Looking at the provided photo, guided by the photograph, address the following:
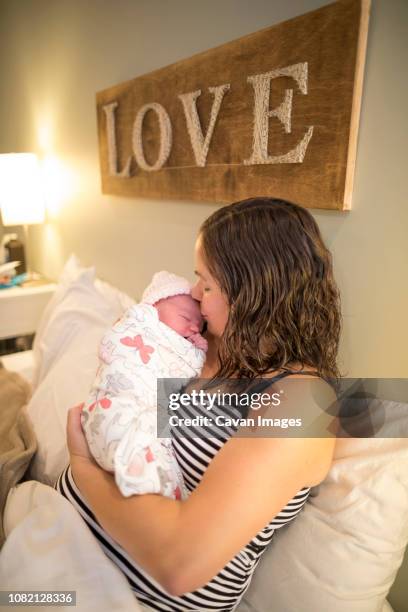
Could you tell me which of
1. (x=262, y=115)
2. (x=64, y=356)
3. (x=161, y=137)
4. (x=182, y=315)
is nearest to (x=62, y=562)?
(x=182, y=315)

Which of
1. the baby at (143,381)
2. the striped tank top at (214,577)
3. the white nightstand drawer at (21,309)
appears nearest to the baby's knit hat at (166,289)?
the baby at (143,381)

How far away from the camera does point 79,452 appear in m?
0.82

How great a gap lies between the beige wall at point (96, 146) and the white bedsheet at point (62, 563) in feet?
2.33

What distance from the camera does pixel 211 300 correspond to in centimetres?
83

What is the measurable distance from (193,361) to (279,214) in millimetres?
371

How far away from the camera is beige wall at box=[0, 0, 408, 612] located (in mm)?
868

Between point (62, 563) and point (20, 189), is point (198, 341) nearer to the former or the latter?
point (62, 563)

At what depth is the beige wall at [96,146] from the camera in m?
0.87

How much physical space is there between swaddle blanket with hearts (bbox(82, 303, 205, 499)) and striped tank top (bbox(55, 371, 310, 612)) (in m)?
0.04

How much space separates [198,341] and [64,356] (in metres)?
0.68

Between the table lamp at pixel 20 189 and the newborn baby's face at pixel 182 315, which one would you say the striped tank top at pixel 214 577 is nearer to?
the newborn baby's face at pixel 182 315

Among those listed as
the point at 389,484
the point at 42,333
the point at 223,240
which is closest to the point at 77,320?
the point at 42,333

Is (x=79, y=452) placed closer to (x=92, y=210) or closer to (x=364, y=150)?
(x=364, y=150)

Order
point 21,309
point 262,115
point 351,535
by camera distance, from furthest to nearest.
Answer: point 21,309 → point 262,115 → point 351,535
